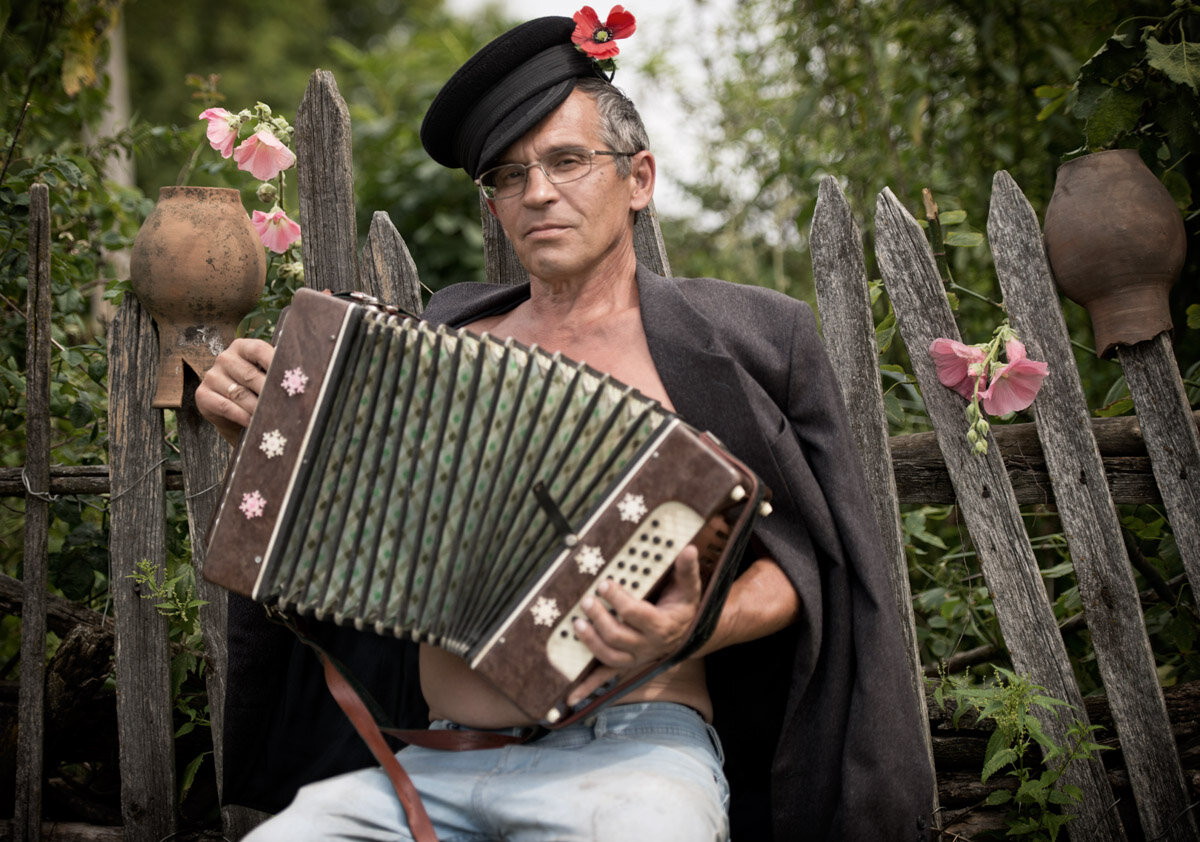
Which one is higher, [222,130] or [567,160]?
[222,130]

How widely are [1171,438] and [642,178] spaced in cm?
130

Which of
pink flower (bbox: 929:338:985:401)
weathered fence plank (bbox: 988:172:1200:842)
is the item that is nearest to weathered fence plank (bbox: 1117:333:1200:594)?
weathered fence plank (bbox: 988:172:1200:842)

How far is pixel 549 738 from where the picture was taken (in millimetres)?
1792

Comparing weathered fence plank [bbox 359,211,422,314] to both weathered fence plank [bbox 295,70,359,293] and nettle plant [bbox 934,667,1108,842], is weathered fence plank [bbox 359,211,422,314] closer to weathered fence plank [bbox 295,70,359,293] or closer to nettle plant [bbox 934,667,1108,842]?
weathered fence plank [bbox 295,70,359,293]

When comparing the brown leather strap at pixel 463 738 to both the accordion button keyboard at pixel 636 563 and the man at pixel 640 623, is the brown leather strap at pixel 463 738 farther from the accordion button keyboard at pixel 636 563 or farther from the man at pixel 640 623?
the accordion button keyboard at pixel 636 563

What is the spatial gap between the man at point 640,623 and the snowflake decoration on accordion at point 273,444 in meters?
0.21

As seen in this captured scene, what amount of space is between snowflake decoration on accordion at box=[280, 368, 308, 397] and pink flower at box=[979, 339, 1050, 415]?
1406 mm

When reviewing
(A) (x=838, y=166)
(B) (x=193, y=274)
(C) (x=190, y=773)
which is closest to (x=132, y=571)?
(C) (x=190, y=773)

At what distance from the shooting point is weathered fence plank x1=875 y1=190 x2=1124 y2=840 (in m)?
2.16

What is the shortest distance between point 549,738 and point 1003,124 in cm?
325

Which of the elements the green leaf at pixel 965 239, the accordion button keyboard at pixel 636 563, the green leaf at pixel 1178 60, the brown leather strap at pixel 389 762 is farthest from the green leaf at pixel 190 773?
the green leaf at pixel 1178 60

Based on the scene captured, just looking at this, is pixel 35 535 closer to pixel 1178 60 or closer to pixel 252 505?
pixel 252 505

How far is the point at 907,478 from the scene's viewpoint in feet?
7.61

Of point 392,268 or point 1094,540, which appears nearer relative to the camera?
point 1094,540
